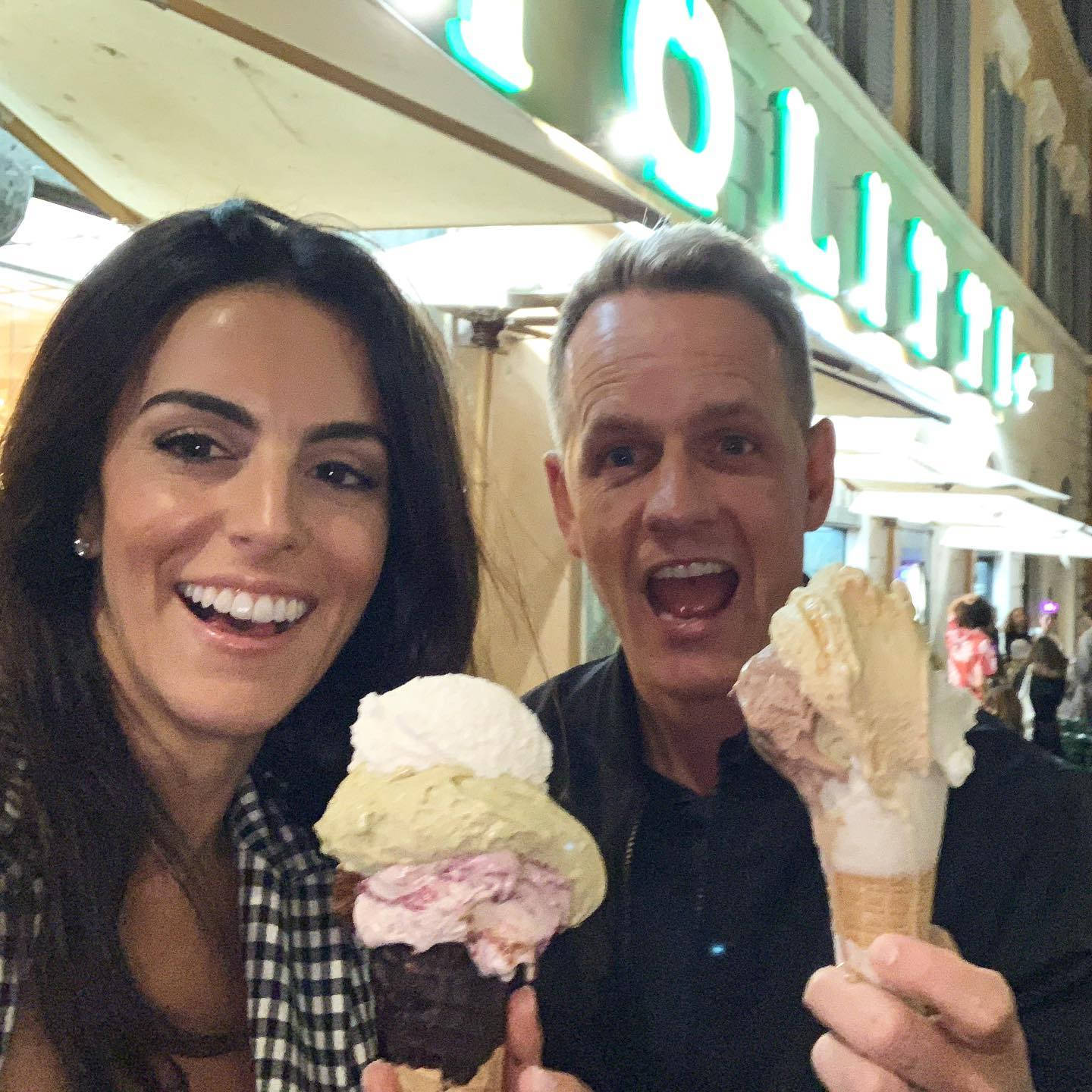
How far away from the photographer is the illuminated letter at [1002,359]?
13.5 metres

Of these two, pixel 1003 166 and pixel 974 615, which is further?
pixel 1003 166

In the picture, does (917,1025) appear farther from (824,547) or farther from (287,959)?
(824,547)

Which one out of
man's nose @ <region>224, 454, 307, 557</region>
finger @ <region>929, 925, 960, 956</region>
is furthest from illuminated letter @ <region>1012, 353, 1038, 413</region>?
man's nose @ <region>224, 454, 307, 557</region>

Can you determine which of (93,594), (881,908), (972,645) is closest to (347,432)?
(93,594)

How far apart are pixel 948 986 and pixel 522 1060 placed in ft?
2.10

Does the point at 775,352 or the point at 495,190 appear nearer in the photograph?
the point at 775,352

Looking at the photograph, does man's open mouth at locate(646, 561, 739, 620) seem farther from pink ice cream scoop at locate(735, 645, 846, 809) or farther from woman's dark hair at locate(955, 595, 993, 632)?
woman's dark hair at locate(955, 595, 993, 632)

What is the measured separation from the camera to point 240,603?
62.6 inches

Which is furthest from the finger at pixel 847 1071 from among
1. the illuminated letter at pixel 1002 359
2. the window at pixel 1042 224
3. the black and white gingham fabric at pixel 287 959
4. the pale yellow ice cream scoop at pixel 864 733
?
the window at pixel 1042 224

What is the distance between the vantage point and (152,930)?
1.73 meters

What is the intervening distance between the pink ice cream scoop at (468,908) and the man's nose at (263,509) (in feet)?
1.77

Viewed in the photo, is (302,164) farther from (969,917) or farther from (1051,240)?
(1051,240)

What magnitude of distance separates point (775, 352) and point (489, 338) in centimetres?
233

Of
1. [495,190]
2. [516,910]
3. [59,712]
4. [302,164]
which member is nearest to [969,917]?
[516,910]
